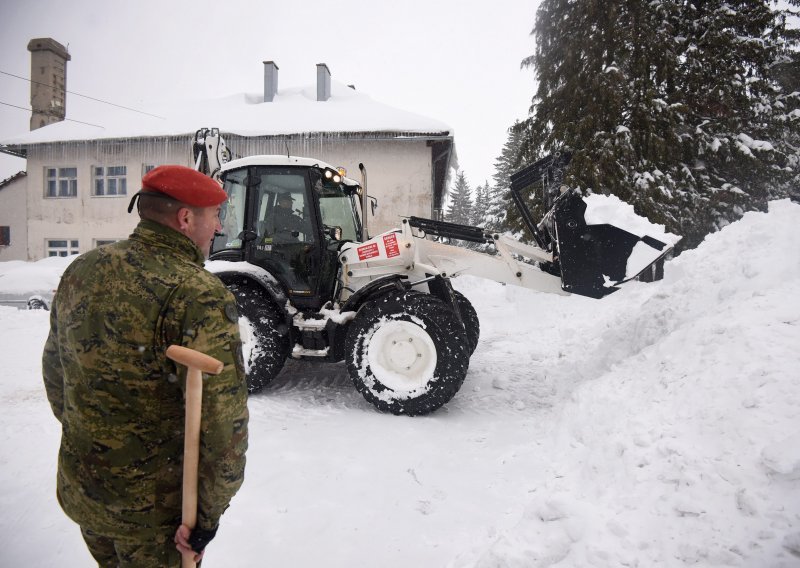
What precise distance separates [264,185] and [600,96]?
10117 millimetres

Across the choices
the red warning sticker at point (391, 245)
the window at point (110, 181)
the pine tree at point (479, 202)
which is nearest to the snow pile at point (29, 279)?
the window at point (110, 181)

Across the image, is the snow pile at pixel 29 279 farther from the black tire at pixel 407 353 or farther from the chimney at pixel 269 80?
the chimney at pixel 269 80

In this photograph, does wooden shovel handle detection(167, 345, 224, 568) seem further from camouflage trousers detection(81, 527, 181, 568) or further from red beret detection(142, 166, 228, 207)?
red beret detection(142, 166, 228, 207)

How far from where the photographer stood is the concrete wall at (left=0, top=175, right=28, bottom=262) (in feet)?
60.5

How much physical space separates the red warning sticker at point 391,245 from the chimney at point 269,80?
17092 millimetres

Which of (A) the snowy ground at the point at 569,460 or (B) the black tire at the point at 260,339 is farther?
(B) the black tire at the point at 260,339

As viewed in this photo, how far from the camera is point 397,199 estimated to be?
53.6 ft

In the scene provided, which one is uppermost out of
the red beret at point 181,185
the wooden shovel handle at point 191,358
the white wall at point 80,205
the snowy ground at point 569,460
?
the white wall at point 80,205

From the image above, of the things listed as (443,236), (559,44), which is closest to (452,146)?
(559,44)

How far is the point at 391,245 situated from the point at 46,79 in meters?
24.2

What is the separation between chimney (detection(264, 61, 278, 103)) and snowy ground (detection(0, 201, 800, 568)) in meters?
17.0

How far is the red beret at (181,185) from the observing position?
147 cm

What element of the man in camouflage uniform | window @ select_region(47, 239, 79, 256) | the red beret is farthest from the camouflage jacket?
window @ select_region(47, 239, 79, 256)

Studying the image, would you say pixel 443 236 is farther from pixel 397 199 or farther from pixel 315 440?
pixel 397 199
